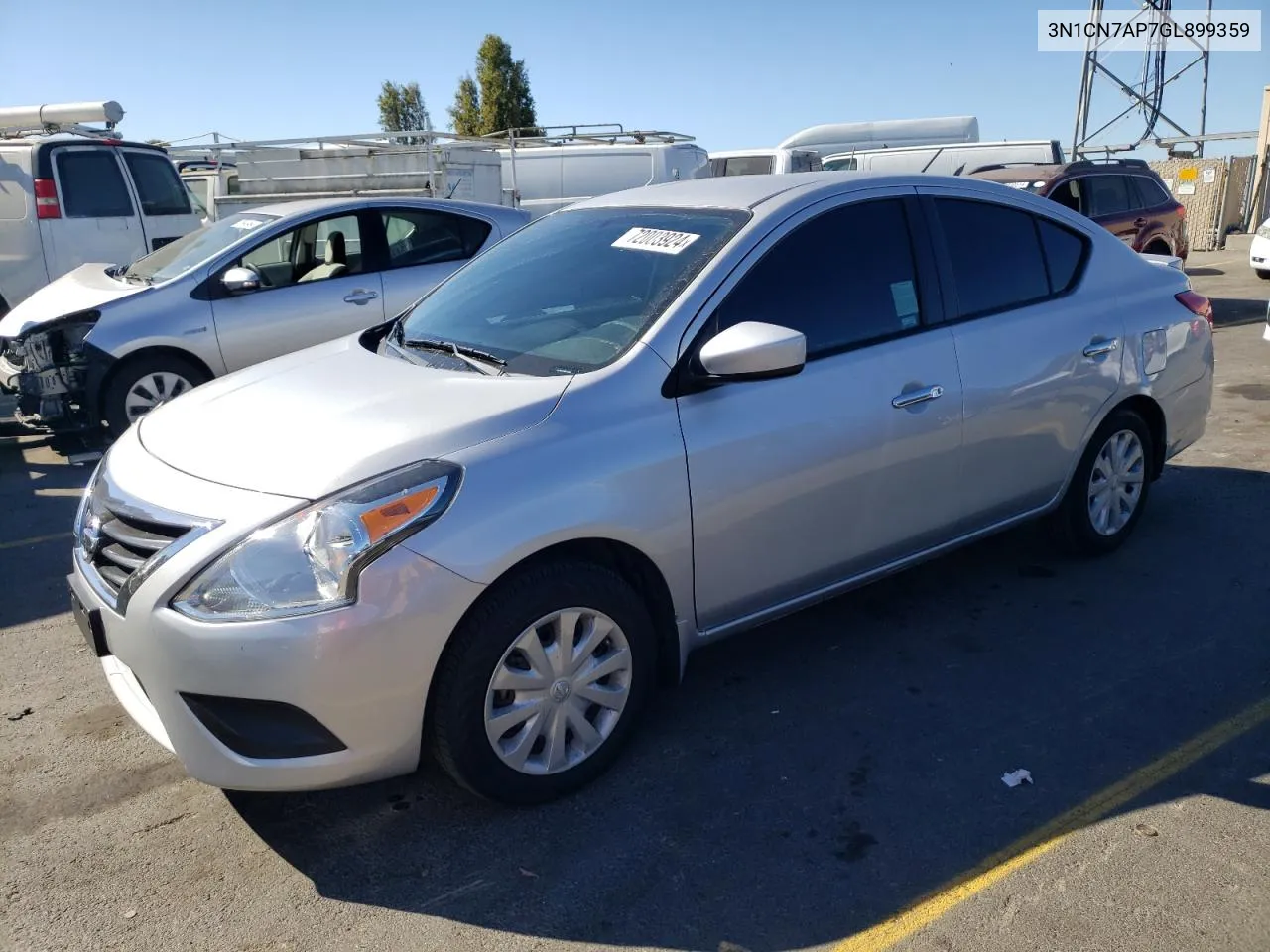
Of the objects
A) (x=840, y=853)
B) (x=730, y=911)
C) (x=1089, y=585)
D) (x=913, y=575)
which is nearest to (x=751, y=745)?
(x=840, y=853)

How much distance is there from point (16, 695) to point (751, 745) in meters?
2.72

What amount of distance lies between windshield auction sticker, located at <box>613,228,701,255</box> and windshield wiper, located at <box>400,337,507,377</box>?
26.7 inches

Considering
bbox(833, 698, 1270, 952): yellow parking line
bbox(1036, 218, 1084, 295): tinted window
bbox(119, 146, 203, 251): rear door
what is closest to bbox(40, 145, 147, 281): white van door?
bbox(119, 146, 203, 251): rear door

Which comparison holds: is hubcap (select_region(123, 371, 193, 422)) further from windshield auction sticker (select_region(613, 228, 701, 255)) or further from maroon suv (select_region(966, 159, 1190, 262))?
maroon suv (select_region(966, 159, 1190, 262))

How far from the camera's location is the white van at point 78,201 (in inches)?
391

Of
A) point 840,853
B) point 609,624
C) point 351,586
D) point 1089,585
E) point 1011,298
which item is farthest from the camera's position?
point 1089,585

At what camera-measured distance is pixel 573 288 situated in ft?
12.3

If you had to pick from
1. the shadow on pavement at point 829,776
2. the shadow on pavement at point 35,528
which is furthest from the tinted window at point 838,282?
the shadow on pavement at point 35,528

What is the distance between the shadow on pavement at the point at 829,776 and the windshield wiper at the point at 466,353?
4.31 feet

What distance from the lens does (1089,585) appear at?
465 centimetres

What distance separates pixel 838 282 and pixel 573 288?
942mm

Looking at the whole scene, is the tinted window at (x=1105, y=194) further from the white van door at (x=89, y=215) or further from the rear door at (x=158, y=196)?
the white van door at (x=89, y=215)

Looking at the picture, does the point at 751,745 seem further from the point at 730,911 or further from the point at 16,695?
the point at 16,695

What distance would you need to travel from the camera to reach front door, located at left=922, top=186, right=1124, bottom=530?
405cm
